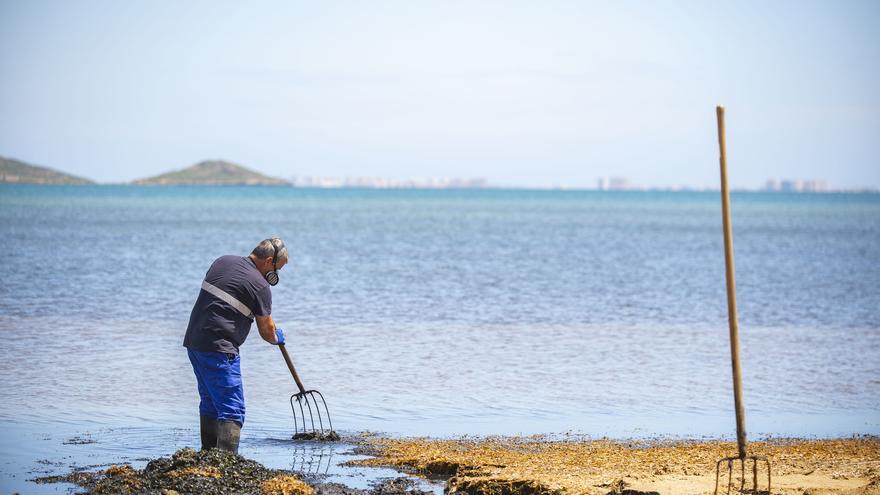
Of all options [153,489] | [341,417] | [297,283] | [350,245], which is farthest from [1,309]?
[350,245]

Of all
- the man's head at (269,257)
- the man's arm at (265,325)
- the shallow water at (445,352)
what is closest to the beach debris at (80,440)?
the shallow water at (445,352)

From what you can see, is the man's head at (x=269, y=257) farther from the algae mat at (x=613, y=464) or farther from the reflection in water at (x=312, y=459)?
the algae mat at (x=613, y=464)

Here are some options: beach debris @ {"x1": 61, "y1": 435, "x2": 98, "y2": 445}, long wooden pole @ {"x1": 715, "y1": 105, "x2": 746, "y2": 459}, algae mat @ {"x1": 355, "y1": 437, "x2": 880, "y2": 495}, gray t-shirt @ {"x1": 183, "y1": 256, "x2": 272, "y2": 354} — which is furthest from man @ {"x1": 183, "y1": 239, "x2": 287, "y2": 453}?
long wooden pole @ {"x1": 715, "y1": 105, "x2": 746, "y2": 459}

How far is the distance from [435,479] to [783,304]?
1922cm

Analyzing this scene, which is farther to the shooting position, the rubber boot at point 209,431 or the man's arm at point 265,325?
the rubber boot at point 209,431

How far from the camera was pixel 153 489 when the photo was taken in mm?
7559

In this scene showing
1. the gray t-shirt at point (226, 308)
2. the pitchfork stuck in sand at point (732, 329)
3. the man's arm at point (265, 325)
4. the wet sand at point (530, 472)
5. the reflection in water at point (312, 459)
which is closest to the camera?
the pitchfork stuck in sand at point (732, 329)

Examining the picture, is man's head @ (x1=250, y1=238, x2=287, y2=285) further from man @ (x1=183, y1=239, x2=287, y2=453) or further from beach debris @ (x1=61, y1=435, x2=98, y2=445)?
beach debris @ (x1=61, y1=435, x2=98, y2=445)

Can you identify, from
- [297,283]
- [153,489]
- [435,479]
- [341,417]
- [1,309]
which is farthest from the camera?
[297,283]

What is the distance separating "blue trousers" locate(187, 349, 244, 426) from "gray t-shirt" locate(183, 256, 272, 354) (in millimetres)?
82

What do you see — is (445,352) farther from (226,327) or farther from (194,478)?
(194,478)

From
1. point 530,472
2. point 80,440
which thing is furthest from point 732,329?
point 80,440

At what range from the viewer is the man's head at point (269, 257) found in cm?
842

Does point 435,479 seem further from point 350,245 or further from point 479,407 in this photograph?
point 350,245
